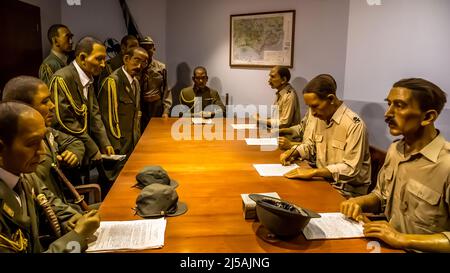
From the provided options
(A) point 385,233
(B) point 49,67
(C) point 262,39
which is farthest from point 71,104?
(C) point 262,39

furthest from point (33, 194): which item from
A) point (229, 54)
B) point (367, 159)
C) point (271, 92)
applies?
point (229, 54)

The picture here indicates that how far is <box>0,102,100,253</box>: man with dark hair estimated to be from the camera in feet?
3.90

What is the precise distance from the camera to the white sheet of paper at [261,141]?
3009 millimetres

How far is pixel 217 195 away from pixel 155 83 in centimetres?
316

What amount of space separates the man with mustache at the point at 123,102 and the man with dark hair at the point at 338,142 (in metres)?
1.82

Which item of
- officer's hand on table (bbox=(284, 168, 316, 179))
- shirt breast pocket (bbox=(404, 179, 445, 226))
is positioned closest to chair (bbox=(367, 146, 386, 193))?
officer's hand on table (bbox=(284, 168, 316, 179))

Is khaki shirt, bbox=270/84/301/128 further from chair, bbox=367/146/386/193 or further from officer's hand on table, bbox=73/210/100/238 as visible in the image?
officer's hand on table, bbox=73/210/100/238

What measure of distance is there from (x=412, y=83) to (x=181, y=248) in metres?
1.10

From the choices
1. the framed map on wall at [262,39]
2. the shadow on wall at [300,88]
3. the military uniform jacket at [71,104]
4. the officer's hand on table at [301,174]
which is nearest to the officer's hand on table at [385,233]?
the officer's hand on table at [301,174]

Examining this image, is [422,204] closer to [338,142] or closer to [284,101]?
[338,142]

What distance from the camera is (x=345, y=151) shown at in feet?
7.63

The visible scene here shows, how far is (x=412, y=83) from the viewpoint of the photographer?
1486mm

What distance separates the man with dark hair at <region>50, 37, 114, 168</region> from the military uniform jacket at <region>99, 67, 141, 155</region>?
37cm

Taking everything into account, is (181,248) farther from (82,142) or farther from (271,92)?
(271,92)
